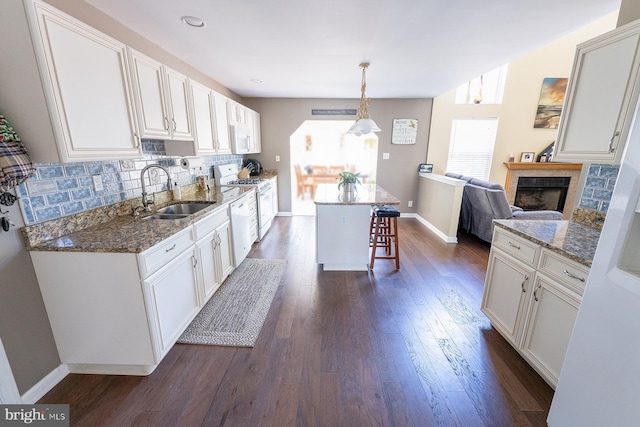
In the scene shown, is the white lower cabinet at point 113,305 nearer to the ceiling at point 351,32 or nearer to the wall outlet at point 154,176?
the wall outlet at point 154,176

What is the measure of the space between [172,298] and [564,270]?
2493mm

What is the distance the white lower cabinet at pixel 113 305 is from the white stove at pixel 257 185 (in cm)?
195

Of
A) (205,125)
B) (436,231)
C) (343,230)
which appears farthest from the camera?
(436,231)

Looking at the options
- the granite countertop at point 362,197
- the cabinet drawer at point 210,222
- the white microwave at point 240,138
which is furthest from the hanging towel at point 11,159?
the white microwave at point 240,138

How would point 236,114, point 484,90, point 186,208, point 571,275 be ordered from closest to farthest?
point 571,275
point 186,208
point 236,114
point 484,90

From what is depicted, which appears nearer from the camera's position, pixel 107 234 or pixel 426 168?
pixel 107 234

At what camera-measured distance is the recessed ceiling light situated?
183 centimetres

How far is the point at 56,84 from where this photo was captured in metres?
1.21

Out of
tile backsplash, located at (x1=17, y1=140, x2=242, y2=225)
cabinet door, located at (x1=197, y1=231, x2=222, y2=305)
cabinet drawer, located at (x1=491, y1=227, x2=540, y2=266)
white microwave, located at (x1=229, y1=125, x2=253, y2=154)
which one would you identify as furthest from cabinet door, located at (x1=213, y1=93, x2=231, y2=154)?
cabinet drawer, located at (x1=491, y1=227, x2=540, y2=266)

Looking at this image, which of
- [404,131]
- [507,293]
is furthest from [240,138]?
[507,293]

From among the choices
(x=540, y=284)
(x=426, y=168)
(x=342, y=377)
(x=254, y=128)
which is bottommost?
(x=342, y=377)

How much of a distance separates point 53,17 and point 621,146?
304 cm

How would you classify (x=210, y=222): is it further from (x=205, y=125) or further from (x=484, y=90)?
(x=484, y=90)

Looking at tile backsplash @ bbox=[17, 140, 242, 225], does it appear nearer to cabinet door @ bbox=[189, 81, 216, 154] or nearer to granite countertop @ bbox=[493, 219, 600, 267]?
cabinet door @ bbox=[189, 81, 216, 154]
